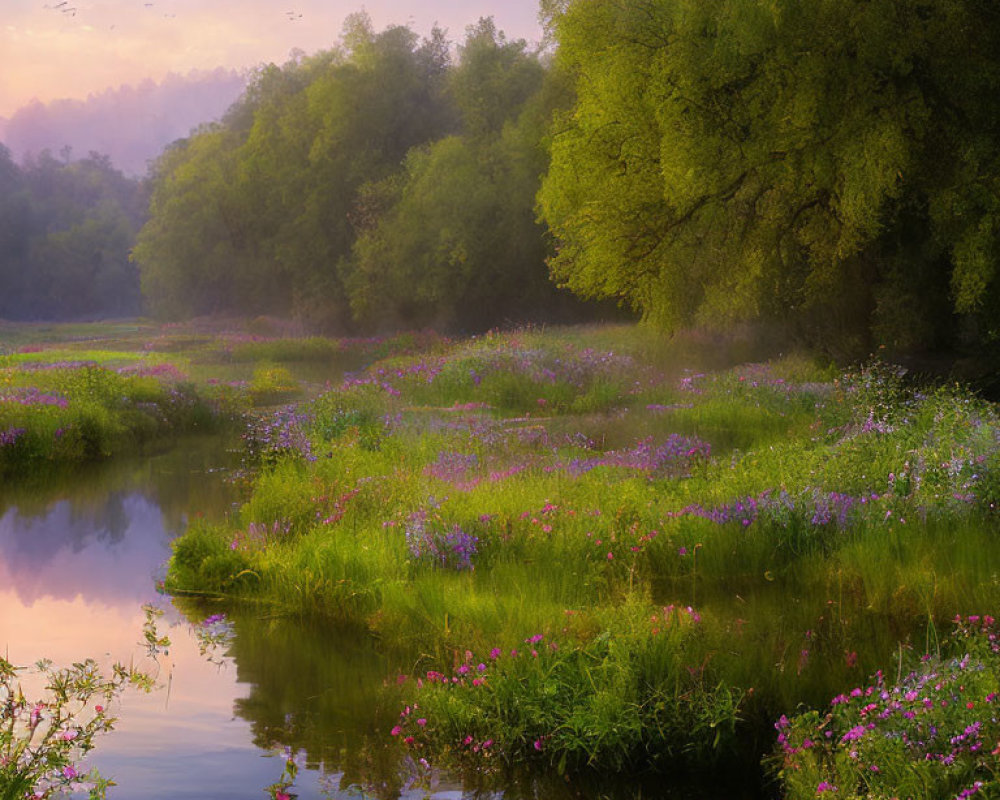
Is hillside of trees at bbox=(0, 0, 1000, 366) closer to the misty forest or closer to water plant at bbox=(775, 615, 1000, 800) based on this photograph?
the misty forest

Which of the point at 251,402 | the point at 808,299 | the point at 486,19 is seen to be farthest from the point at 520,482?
the point at 486,19

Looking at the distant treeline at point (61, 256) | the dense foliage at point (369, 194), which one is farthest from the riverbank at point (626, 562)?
the distant treeline at point (61, 256)

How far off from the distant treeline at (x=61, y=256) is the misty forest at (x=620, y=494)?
53.2 meters

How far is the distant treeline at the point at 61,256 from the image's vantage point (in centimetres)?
8088

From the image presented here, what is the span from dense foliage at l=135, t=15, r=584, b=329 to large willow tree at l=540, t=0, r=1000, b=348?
1536cm

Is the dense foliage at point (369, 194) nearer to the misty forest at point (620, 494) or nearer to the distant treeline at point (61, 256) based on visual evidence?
the misty forest at point (620, 494)

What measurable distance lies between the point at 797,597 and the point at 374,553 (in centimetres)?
366

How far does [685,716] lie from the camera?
5.59 meters

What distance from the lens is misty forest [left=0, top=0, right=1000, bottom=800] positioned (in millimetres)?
5535

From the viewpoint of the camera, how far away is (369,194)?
44.7 m

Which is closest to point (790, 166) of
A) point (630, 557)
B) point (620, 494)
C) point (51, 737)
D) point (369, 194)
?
point (620, 494)

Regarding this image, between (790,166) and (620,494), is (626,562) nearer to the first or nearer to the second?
(620,494)

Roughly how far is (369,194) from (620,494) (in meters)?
37.1

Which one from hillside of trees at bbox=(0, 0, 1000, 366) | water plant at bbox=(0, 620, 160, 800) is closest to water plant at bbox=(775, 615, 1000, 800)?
water plant at bbox=(0, 620, 160, 800)
